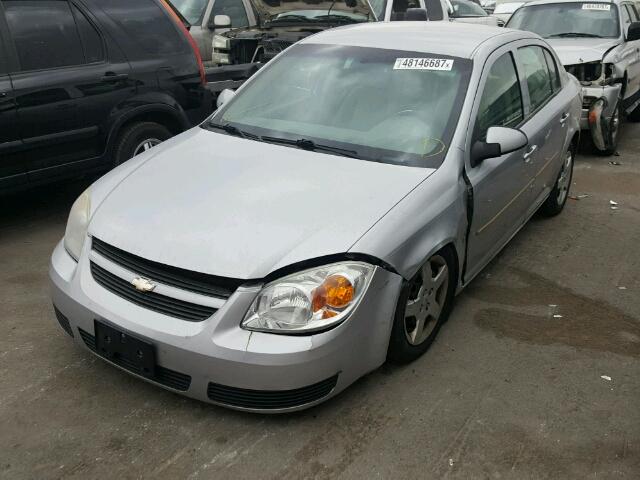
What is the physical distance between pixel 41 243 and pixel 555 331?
3.49 metres

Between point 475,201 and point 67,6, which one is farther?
point 67,6

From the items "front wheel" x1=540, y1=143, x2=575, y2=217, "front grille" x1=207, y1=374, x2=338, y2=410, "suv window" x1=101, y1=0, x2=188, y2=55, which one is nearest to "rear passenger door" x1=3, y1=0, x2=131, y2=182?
"suv window" x1=101, y1=0, x2=188, y2=55

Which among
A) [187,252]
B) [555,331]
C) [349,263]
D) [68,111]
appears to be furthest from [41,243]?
[555,331]

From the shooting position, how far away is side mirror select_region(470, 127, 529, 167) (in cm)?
344

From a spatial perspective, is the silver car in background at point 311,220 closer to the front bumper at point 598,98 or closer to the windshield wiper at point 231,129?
the windshield wiper at point 231,129

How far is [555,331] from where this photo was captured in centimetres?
369

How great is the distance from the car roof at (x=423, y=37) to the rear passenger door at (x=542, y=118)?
275 millimetres

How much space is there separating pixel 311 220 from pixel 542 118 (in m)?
2.37

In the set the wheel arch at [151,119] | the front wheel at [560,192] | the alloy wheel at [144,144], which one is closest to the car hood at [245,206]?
the wheel arch at [151,119]

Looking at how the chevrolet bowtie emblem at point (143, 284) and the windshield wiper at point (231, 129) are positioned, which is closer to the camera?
the chevrolet bowtie emblem at point (143, 284)

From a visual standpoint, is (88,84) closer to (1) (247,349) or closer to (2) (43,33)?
(2) (43,33)

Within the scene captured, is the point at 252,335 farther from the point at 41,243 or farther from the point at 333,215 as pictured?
the point at 41,243

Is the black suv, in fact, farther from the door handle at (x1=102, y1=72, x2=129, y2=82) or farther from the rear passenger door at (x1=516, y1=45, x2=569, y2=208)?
the rear passenger door at (x1=516, y1=45, x2=569, y2=208)

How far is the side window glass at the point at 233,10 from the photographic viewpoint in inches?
356
